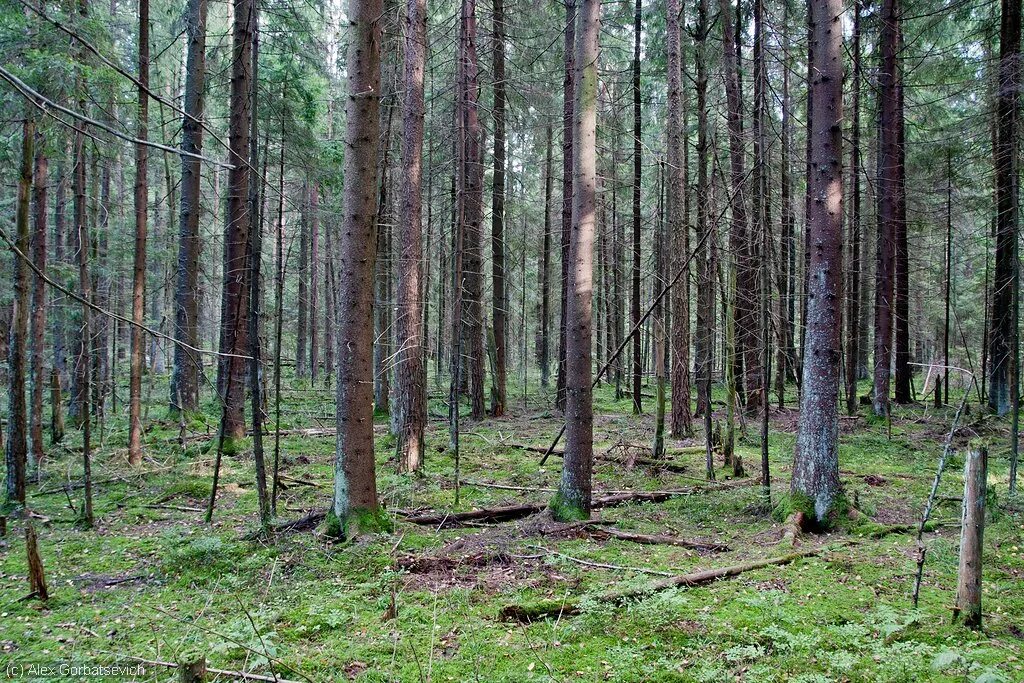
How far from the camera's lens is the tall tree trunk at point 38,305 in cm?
880

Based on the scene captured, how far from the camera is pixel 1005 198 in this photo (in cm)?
1176

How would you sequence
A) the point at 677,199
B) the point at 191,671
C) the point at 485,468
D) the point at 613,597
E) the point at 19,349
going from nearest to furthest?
the point at 191,671 < the point at 613,597 < the point at 19,349 < the point at 485,468 < the point at 677,199

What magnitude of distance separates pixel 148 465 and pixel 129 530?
3.29 m

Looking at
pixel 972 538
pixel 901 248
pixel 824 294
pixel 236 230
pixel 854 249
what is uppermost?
pixel 854 249

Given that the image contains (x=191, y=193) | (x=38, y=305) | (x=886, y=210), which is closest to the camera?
(x=38, y=305)

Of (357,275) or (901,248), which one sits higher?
(901,248)

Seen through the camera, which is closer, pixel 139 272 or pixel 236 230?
pixel 139 272

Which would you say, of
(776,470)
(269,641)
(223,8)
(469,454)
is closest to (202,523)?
(269,641)

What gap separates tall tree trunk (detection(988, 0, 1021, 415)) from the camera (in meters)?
10.7

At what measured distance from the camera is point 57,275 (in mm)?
11859

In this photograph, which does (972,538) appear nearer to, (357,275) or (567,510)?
(567,510)

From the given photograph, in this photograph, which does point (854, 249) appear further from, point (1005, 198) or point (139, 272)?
point (139, 272)

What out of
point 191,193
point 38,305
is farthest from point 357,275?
point 191,193

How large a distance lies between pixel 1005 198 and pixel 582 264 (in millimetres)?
10107
